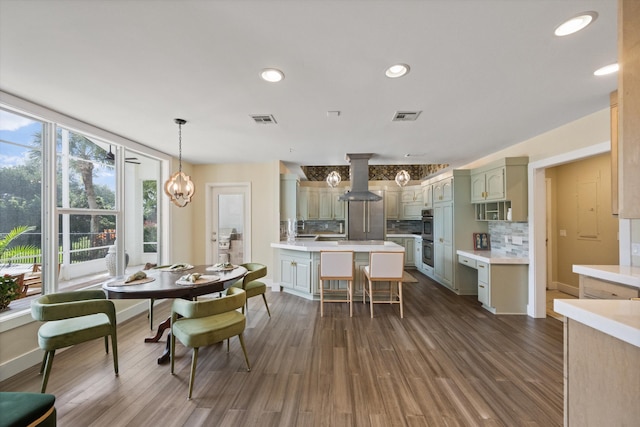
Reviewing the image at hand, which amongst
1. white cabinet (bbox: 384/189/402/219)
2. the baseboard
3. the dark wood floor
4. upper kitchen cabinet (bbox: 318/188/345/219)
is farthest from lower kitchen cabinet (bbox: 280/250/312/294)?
the baseboard

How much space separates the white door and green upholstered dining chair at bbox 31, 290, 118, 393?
267 cm

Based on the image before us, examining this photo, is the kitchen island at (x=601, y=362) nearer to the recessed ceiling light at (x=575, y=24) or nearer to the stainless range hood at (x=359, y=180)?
the recessed ceiling light at (x=575, y=24)

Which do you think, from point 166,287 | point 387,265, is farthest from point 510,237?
point 166,287

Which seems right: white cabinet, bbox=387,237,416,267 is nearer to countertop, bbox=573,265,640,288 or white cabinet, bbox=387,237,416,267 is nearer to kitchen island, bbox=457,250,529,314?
kitchen island, bbox=457,250,529,314

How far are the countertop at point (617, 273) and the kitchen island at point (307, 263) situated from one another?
77.8 inches

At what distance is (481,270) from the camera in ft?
11.9

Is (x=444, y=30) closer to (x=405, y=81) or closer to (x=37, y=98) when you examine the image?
(x=405, y=81)

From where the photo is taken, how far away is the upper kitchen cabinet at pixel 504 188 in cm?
346

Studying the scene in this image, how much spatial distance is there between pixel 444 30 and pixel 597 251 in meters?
4.79

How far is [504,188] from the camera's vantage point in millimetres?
3523

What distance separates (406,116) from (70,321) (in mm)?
3772

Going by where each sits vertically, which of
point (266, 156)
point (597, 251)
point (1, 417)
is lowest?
point (1, 417)

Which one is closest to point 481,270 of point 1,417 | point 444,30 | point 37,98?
point 444,30

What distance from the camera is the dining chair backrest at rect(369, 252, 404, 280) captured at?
3.41 meters
